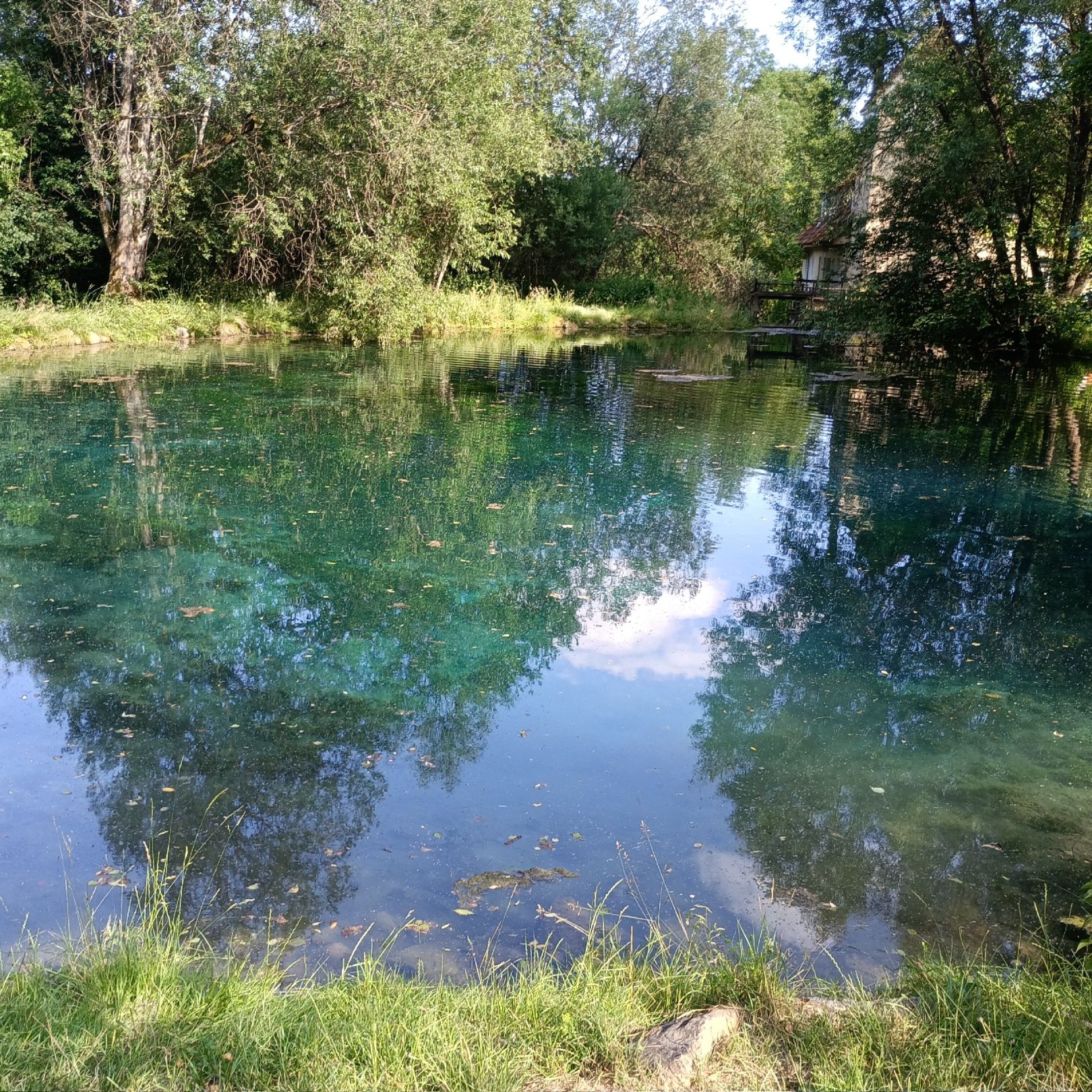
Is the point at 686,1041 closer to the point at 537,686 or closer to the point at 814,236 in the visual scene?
Answer: the point at 537,686

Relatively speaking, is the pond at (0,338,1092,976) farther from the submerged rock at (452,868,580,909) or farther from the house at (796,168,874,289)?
the house at (796,168,874,289)

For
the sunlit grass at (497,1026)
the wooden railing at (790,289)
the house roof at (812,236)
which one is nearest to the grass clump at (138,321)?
the sunlit grass at (497,1026)

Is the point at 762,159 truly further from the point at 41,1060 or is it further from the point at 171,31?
the point at 41,1060

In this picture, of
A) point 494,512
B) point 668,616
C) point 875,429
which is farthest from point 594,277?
point 668,616

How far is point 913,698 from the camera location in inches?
213

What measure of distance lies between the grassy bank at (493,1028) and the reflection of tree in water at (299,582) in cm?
87

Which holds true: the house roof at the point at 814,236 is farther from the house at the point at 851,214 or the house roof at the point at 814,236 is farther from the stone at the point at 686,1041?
the stone at the point at 686,1041

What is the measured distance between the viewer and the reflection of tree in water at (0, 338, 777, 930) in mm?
4348

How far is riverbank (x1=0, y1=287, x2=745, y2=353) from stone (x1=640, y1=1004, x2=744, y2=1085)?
62.4ft

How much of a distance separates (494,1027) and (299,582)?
4746 millimetres

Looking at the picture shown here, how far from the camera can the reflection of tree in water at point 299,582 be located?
4348 mm

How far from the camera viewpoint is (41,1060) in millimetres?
2344

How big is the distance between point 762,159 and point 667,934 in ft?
133

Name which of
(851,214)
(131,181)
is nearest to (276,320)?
(131,181)
